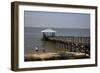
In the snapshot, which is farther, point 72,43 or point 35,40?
point 72,43

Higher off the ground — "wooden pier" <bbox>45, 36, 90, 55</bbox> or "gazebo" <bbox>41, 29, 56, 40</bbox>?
"gazebo" <bbox>41, 29, 56, 40</bbox>

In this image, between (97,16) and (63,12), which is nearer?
(63,12)

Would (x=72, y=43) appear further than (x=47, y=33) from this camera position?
Yes

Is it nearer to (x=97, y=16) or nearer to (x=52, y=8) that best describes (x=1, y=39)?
(x=52, y=8)

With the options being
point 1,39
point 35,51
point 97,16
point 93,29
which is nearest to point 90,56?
point 93,29

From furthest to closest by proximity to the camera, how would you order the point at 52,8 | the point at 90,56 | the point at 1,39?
the point at 90,56 → the point at 52,8 → the point at 1,39

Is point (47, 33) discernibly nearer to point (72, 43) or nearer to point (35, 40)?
point (35, 40)

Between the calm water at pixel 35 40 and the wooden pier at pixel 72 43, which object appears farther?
the wooden pier at pixel 72 43

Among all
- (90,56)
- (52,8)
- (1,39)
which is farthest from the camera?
(90,56)

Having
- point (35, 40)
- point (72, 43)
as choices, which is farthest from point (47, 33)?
point (72, 43)

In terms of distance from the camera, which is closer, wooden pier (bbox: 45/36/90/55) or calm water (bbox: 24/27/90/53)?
calm water (bbox: 24/27/90/53)

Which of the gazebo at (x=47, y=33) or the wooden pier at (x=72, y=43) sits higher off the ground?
the gazebo at (x=47, y=33)
